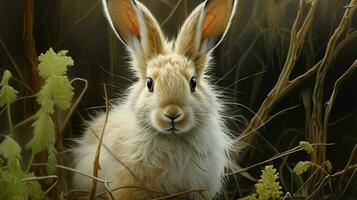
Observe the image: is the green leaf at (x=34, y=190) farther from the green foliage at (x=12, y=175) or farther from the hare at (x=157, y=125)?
the hare at (x=157, y=125)

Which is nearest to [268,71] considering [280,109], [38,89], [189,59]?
[280,109]

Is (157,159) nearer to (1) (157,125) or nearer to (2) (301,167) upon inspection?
(1) (157,125)

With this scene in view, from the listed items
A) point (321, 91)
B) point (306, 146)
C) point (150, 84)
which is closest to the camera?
point (150, 84)

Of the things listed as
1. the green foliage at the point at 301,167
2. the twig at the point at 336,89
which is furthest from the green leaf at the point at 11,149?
the twig at the point at 336,89

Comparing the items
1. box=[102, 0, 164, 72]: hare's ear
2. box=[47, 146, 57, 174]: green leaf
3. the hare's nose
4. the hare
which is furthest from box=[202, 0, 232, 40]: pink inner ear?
box=[47, 146, 57, 174]: green leaf

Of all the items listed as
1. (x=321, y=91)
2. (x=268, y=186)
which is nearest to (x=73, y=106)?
(x=268, y=186)

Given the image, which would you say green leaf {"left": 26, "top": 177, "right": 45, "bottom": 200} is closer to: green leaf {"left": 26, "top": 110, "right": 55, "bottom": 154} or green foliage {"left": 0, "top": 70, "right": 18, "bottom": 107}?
green leaf {"left": 26, "top": 110, "right": 55, "bottom": 154}

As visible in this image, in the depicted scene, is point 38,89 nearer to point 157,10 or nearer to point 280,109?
point 157,10
